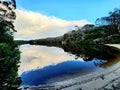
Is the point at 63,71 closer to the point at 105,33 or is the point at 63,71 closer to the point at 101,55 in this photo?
the point at 101,55

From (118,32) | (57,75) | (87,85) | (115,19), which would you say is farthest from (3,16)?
(115,19)

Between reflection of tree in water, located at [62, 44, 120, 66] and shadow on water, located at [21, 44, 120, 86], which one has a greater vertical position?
shadow on water, located at [21, 44, 120, 86]

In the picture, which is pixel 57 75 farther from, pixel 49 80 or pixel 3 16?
pixel 3 16

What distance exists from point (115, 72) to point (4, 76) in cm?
1508

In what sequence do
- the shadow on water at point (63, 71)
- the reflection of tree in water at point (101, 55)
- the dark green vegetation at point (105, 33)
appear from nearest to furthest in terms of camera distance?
the shadow on water at point (63, 71)
the reflection of tree in water at point (101, 55)
the dark green vegetation at point (105, 33)

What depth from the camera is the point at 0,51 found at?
92.1ft

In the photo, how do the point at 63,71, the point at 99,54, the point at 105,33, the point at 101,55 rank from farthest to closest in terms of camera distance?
the point at 105,33 → the point at 99,54 → the point at 101,55 → the point at 63,71

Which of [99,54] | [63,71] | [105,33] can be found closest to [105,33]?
[105,33]

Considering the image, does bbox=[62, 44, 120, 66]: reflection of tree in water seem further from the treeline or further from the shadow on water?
the treeline

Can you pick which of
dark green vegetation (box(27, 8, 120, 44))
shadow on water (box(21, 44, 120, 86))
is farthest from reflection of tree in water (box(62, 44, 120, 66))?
dark green vegetation (box(27, 8, 120, 44))

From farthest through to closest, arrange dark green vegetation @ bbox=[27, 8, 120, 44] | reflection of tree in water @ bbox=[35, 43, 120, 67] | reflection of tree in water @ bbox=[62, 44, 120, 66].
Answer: dark green vegetation @ bbox=[27, 8, 120, 44] → reflection of tree in water @ bbox=[62, 44, 120, 66] → reflection of tree in water @ bbox=[35, 43, 120, 67]

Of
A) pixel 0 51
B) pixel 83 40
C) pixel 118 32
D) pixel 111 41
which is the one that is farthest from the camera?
pixel 83 40

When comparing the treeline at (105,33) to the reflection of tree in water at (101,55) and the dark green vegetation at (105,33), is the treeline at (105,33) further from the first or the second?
the reflection of tree in water at (101,55)

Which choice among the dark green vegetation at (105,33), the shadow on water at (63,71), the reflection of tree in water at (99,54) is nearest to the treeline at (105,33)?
the dark green vegetation at (105,33)
